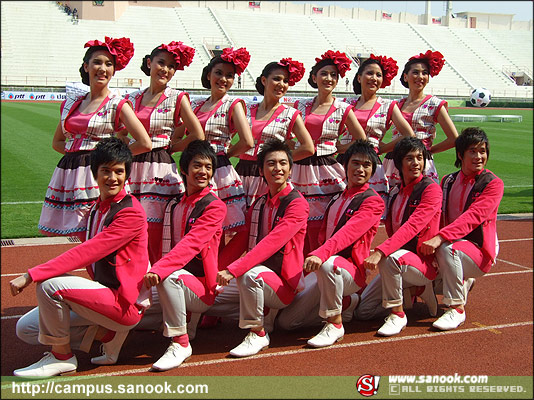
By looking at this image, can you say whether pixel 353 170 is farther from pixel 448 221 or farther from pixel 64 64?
pixel 64 64

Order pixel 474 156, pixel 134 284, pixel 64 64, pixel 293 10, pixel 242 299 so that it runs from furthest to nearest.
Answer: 1. pixel 293 10
2. pixel 64 64
3. pixel 474 156
4. pixel 242 299
5. pixel 134 284

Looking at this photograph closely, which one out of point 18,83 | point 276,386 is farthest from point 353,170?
point 18,83

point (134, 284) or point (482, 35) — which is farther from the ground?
point (482, 35)

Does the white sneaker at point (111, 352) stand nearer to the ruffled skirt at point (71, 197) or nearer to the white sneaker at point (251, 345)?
the white sneaker at point (251, 345)

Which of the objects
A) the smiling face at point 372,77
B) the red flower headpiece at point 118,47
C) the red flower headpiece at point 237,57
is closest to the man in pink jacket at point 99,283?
the red flower headpiece at point 118,47

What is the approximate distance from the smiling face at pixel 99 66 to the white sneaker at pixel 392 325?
241 cm

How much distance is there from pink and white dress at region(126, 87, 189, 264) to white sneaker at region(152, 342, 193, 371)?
0.86 metres

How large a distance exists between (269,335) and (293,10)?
47645mm

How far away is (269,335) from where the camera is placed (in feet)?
13.2

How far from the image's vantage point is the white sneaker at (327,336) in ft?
12.4

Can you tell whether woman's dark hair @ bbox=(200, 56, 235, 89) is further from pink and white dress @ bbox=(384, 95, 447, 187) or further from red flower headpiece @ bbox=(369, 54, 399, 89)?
pink and white dress @ bbox=(384, 95, 447, 187)

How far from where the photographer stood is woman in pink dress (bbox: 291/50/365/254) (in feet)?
14.9

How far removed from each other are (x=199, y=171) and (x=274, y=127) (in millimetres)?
830

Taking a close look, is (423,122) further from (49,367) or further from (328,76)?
(49,367)
